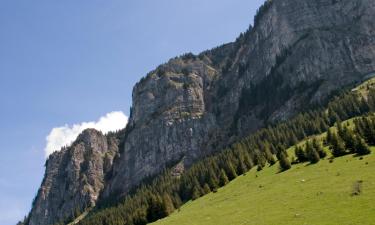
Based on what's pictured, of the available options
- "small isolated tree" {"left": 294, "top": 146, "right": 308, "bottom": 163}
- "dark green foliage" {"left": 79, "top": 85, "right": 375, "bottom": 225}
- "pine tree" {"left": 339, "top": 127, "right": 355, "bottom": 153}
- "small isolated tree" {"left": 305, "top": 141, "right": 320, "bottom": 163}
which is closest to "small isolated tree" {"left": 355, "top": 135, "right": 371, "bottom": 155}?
"dark green foliage" {"left": 79, "top": 85, "right": 375, "bottom": 225}

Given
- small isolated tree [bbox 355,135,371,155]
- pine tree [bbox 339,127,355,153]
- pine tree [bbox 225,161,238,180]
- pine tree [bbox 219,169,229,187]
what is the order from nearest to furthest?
small isolated tree [bbox 355,135,371,155] < pine tree [bbox 339,127,355,153] < pine tree [bbox 219,169,229,187] < pine tree [bbox 225,161,238,180]

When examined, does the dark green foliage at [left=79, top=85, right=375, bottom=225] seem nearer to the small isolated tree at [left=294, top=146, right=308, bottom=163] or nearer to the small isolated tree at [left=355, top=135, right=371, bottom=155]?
the small isolated tree at [left=355, top=135, right=371, bottom=155]

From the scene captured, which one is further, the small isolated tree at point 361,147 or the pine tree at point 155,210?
the pine tree at point 155,210

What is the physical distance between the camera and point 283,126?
176375 mm

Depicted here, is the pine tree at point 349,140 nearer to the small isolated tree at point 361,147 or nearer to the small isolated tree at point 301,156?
the small isolated tree at point 361,147

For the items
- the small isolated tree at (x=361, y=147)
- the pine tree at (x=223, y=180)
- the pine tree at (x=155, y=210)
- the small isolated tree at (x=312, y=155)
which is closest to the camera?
the small isolated tree at (x=361, y=147)

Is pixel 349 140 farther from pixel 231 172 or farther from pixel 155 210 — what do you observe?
pixel 155 210

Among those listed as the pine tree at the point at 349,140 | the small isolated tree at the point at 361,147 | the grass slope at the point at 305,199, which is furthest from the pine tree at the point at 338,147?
the grass slope at the point at 305,199

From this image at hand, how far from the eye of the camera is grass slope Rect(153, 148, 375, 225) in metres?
48.4

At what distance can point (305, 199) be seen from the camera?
61.4 metres

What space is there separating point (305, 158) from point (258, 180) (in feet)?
48.2

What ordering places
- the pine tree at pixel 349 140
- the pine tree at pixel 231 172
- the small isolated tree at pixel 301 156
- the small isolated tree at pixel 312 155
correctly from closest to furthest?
the pine tree at pixel 349 140 → the small isolated tree at pixel 312 155 → the small isolated tree at pixel 301 156 → the pine tree at pixel 231 172

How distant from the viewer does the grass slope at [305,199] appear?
159 ft

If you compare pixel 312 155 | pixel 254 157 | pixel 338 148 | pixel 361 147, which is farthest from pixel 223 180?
pixel 361 147
